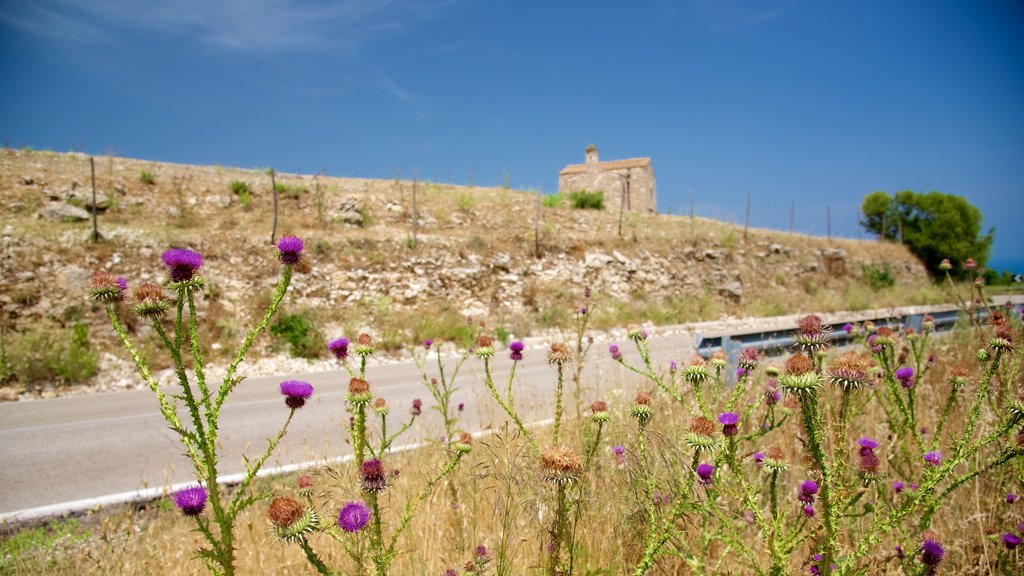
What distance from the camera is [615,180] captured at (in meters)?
37.9

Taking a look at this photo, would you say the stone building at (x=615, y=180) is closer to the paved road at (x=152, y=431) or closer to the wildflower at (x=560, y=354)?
the paved road at (x=152, y=431)

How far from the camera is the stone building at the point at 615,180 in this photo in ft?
123

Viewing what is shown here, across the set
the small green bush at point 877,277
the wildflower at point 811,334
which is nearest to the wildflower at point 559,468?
the wildflower at point 811,334

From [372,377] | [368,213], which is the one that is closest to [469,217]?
[368,213]

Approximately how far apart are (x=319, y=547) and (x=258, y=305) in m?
10.9

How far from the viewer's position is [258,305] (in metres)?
12.4

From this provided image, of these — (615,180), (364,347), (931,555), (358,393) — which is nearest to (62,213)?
(364,347)

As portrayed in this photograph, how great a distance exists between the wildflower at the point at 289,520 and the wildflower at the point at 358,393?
526mm

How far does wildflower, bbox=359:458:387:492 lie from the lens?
69.6 inches

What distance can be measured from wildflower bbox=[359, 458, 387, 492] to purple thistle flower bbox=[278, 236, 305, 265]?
0.85 metres

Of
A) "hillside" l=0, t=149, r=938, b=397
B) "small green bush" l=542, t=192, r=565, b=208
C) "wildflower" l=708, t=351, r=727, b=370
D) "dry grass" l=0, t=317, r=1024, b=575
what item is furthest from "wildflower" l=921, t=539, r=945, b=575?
"small green bush" l=542, t=192, r=565, b=208

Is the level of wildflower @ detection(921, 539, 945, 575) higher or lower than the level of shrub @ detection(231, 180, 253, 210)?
lower

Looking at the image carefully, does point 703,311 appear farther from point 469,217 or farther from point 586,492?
point 586,492

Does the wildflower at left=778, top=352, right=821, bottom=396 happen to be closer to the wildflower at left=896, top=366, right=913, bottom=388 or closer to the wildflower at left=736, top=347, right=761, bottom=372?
the wildflower at left=736, top=347, right=761, bottom=372
